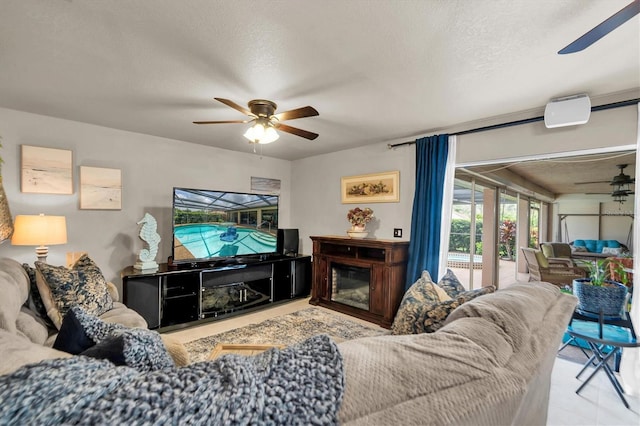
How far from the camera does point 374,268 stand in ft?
11.8

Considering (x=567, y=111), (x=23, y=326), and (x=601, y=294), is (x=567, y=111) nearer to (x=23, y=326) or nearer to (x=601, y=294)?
(x=601, y=294)

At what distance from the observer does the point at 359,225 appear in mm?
3936

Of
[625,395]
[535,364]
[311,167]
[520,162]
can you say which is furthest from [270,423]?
[311,167]

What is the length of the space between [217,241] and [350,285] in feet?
6.24

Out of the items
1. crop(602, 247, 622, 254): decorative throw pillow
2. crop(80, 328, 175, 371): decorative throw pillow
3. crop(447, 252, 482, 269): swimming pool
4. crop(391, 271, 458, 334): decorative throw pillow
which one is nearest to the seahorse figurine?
crop(80, 328, 175, 371): decorative throw pillow

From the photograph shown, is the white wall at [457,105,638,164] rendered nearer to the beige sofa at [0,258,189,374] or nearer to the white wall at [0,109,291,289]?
the beige sofa at [0,258,189,374]

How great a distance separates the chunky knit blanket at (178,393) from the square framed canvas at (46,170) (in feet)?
11.4

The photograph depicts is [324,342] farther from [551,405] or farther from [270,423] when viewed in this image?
[551,405]

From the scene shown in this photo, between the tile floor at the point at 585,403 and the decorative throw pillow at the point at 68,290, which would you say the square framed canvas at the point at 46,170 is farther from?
the tile floor at the point at 585,403

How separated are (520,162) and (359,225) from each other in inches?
76.5

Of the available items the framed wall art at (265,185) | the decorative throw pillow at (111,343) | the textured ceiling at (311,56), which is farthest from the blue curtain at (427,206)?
the decorative throw pillow at (111,343)

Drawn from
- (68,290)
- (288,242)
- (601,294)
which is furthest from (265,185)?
(601,294)

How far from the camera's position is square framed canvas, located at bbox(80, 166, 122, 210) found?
3266 millimetres

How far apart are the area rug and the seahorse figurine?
104cm
